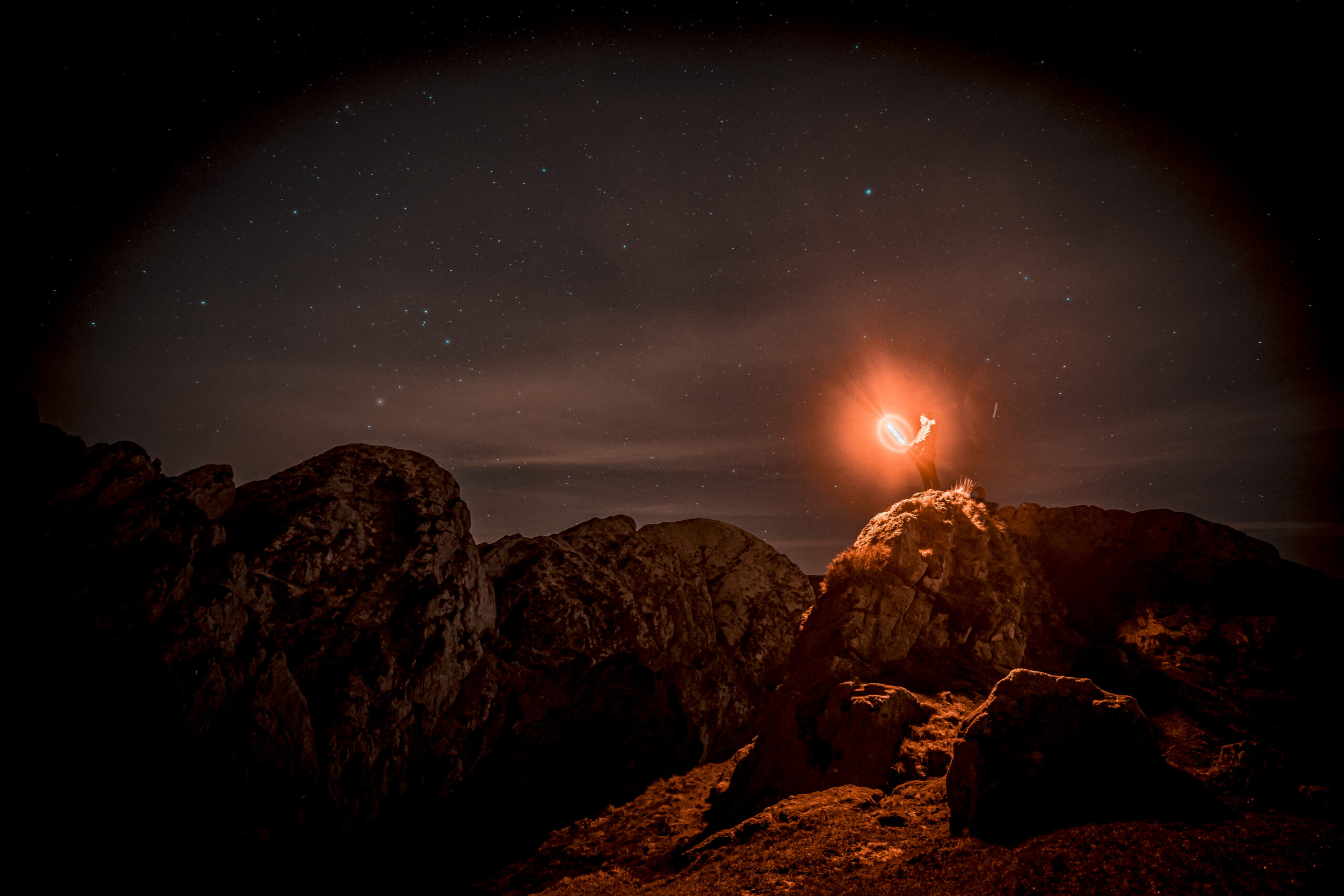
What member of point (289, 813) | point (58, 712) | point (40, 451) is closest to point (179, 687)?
point (58, 712)

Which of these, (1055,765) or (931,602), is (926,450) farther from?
(1055,765)

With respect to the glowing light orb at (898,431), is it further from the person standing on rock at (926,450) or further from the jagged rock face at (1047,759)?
the jagged rock face at (1047,759)

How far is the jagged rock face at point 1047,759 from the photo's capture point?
9.84 meters

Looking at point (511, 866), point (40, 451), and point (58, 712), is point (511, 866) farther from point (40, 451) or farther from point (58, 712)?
point (40, 451)

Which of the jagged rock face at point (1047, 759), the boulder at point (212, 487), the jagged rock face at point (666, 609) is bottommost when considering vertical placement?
the jagged rock face at point (666, 609)

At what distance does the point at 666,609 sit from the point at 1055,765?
2498 cm

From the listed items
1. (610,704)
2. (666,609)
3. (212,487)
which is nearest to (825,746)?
(610,704)

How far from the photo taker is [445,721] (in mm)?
22250

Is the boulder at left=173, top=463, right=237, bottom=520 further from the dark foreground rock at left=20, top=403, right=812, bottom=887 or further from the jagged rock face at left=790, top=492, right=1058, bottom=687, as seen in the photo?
the jagged rock face at left=790, top=492, right=1058, bottom=687

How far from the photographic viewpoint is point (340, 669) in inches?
784

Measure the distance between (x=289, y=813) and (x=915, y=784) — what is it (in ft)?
65.2

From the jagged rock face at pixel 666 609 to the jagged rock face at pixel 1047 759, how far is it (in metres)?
20.4

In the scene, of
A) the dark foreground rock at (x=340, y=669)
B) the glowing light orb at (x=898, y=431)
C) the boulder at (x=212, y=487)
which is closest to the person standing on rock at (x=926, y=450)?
the glowing light orb at (x=898, y=431)

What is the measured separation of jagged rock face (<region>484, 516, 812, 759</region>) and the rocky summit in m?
0.35
